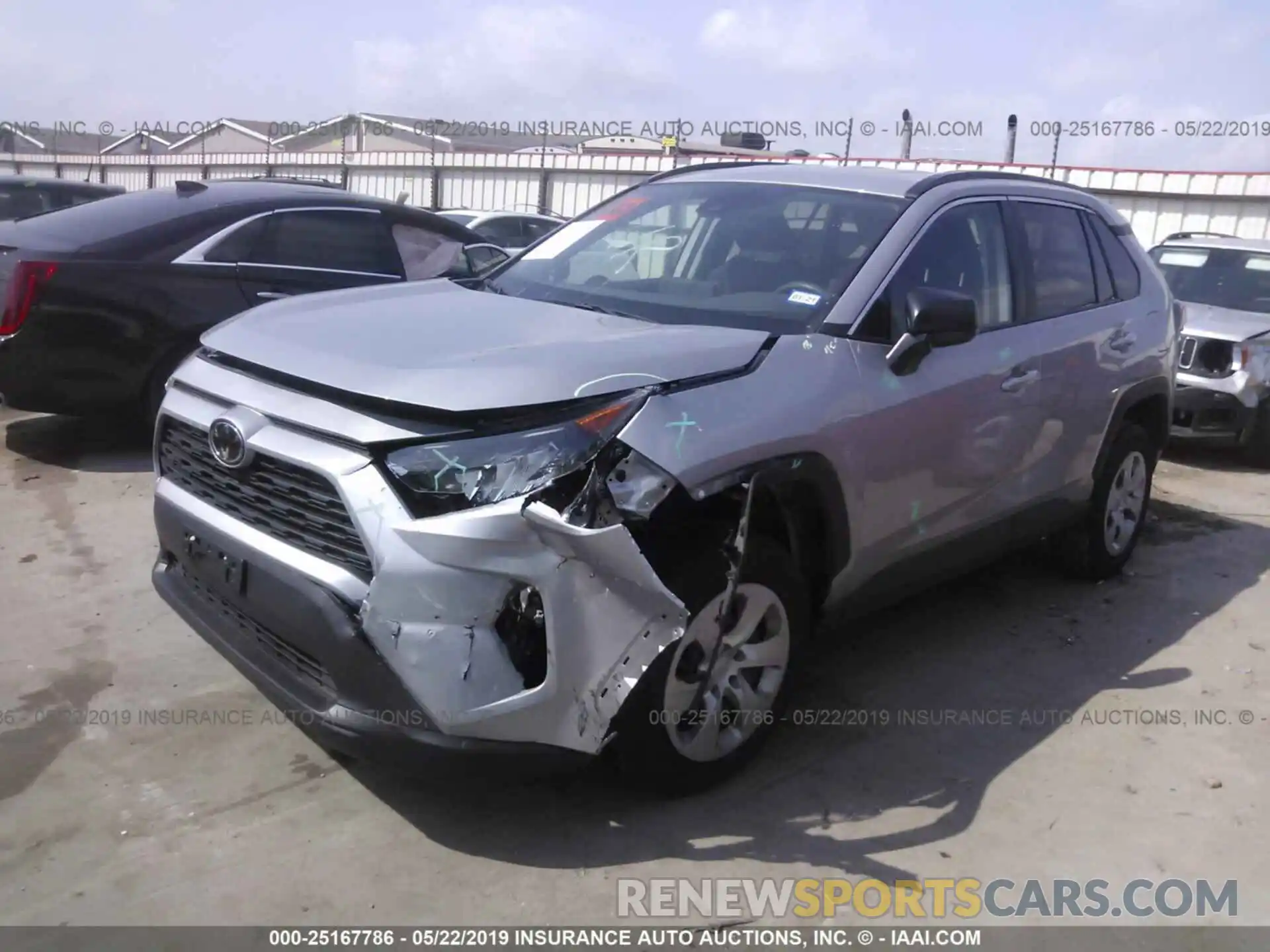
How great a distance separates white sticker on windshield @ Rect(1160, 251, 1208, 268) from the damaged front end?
27.4 ft

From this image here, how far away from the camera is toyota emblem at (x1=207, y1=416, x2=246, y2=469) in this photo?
299cm

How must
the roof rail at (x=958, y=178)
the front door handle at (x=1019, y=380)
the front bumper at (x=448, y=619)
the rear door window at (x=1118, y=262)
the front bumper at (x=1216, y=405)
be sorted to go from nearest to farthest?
1. the front bumper at (x=448, y=619)
2. the roof rail at (x=958, y=178)
3. the front door handle at (x=1019, y=380)
4. the rear door window at (x=1118, y=262)
5. the front bumper at (x=1216, y=405)

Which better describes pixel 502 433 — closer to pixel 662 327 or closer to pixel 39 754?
pixel 662 327

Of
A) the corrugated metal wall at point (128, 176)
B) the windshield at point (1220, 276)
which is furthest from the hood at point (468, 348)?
the corrugated metal wall at point (128, 176)

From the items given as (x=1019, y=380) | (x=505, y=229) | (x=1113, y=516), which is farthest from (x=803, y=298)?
(x=505, y=229)

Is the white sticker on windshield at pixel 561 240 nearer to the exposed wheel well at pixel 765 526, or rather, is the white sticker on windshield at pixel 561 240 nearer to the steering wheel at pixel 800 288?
the steering wheel at pixel 800 288

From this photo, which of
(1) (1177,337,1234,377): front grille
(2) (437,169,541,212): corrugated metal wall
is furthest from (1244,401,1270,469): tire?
(2) (437,169,541,212): corrugated metal wall

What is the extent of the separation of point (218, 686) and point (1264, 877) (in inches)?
131

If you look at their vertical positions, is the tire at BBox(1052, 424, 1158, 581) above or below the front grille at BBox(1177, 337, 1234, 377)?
below

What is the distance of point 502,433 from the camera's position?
2.73 m

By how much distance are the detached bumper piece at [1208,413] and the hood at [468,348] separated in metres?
6.06

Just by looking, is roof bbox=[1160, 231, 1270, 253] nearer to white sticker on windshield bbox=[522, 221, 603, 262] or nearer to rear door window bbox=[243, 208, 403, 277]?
rear door window bbox=[243, 208, 403, 277]

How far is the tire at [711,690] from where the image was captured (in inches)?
115

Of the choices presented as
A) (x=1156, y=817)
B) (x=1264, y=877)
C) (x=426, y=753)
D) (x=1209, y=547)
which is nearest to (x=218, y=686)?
(x=426, y=753)
